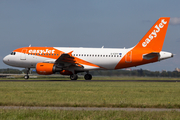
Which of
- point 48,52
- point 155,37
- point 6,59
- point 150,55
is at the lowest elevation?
point 6,59

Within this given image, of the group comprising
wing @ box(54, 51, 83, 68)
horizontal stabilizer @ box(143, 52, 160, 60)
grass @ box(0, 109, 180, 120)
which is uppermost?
horizontal stabilizer @ box(143, 52, 160, 60)

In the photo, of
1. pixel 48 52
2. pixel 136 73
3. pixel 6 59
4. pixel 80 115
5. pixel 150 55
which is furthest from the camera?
pixel 136 73

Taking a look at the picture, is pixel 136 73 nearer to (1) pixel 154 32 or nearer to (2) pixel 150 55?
(1) pixel 154 32

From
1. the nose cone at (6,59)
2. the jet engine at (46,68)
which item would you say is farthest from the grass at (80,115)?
the nose cone at (6,59)

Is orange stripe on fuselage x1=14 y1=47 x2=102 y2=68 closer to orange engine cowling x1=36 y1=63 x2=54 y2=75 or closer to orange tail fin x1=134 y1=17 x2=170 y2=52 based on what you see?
orange engine cowling x1=36 y1=63 x2=54 y2=75

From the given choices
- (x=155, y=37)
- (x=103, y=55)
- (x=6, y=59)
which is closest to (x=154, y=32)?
(x=155, y=37)

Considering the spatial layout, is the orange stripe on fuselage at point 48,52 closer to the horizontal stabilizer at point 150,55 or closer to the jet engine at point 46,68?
the jet engine at point 46,68

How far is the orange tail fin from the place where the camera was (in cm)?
4219

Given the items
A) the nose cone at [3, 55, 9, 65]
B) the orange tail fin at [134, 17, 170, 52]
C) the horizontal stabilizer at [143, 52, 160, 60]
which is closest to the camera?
the horizontal stabilizer at [143, 52, 160, 60]

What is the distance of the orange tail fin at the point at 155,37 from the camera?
42188mm

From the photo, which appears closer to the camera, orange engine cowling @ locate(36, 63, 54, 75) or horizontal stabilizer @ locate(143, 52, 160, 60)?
orange engine cowling @ locate(36, 63, 54, 75)

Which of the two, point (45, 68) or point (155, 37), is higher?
point (155, 37)

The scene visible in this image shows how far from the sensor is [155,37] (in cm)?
4222

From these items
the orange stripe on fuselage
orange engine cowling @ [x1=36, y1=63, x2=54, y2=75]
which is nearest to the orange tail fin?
the orange stripe on fuselage
